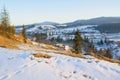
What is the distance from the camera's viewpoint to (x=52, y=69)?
1883 centimetres

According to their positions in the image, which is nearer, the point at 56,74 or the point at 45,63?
the point at 56,74

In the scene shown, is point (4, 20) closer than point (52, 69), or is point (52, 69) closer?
point (52, 69)

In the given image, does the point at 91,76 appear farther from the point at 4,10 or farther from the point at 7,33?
the point at 4,10

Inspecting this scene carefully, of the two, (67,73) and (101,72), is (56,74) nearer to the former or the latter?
(67,73)

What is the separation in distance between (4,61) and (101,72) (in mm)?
7699

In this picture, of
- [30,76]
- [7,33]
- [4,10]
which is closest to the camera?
[30,76]

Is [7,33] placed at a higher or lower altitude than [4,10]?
lower

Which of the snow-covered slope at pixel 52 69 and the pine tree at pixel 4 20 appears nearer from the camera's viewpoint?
the snow-covered slope at pixel 52 69

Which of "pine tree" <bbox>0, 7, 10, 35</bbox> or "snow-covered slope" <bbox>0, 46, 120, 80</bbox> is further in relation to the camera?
"pine tree" <bbox>0, 7, 10, 35</bbox>

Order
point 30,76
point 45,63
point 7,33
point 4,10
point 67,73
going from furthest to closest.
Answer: point 4,10
point 7,33
point 45,63
point 67,73
point 30,76

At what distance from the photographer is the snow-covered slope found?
17.3 metres

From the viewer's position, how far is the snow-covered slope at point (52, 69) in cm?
1727

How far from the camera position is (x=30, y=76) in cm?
1709

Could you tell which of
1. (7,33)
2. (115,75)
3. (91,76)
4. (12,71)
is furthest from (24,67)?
(7,33)
